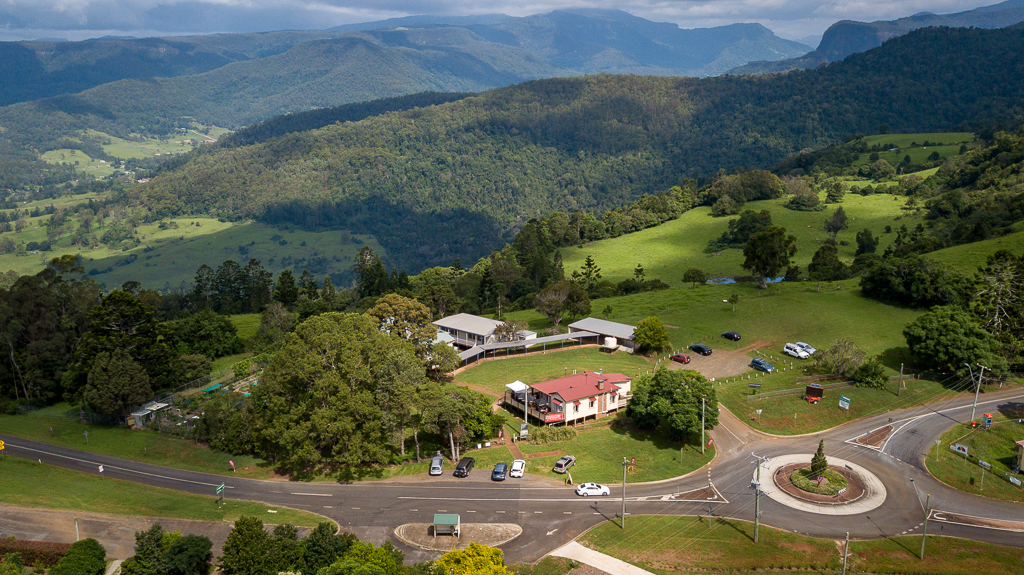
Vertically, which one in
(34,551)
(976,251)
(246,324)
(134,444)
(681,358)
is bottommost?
(246,324)

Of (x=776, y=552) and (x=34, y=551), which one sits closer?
(x=776, y=552)

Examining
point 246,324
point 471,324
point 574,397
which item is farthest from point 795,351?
point 246,324

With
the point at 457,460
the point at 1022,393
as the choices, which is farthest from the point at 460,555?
the point at 1022,393

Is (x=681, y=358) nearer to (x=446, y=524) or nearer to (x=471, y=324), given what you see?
(x=471, y=324)

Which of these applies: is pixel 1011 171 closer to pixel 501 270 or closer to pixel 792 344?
pixel 792 344

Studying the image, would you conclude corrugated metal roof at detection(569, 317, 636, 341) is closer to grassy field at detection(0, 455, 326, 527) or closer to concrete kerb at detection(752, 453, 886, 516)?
concrete kerb at detection(752, 453, 886, 516)

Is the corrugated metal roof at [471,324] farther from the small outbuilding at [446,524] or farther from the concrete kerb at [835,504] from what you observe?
the concrete kerb at [835,504]

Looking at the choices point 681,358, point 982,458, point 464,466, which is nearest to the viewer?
point 982,458
